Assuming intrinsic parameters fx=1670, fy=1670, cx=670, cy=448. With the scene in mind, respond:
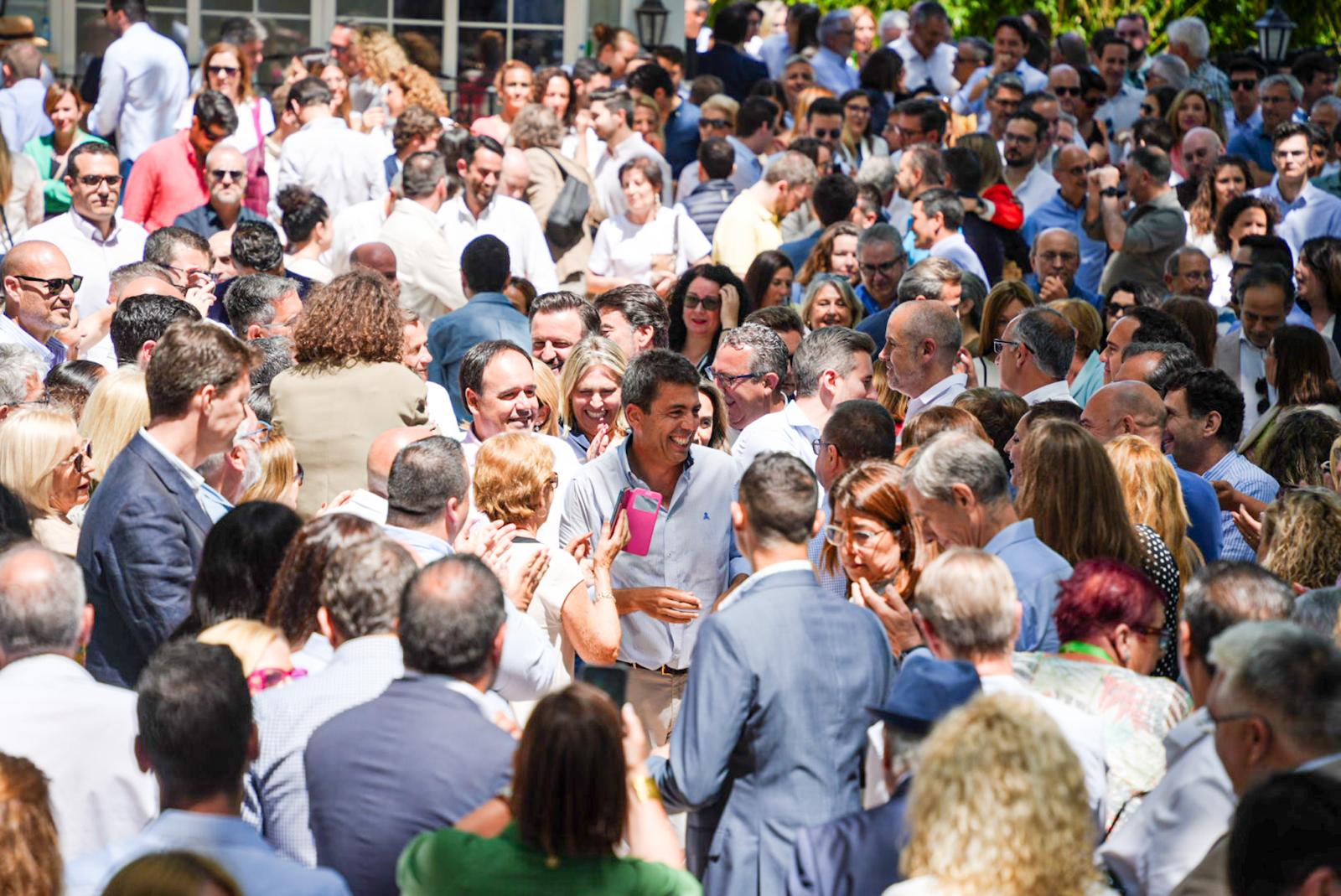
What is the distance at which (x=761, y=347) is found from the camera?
22.9 ft

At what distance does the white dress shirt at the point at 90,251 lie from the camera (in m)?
8.43

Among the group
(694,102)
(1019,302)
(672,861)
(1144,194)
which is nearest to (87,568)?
(672,861)

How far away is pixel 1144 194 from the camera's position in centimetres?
1105

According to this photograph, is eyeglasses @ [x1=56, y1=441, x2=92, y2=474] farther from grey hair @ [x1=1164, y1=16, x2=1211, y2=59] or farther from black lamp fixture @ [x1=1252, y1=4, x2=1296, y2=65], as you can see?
grey hair @ [x1=1164, y1=16, x2=1211, y2=59]

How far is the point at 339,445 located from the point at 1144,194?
679cm

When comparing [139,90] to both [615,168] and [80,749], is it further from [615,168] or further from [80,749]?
[80,749]

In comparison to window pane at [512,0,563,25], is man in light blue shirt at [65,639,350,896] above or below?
below

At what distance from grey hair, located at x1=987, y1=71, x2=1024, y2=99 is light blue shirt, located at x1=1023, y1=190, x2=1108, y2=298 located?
2.27 metres

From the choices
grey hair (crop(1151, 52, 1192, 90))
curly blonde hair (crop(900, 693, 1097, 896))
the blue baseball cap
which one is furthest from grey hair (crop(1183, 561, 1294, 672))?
grey hair (crop(1151, 52, 1192, 90))

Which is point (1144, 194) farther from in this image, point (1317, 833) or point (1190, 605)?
point (1317, 833)

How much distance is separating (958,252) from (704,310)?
1.98 metres

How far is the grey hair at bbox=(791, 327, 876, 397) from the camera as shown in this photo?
6.99m

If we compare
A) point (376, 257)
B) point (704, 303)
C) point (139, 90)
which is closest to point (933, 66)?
point (139, 90)

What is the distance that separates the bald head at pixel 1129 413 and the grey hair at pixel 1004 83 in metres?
8.07
